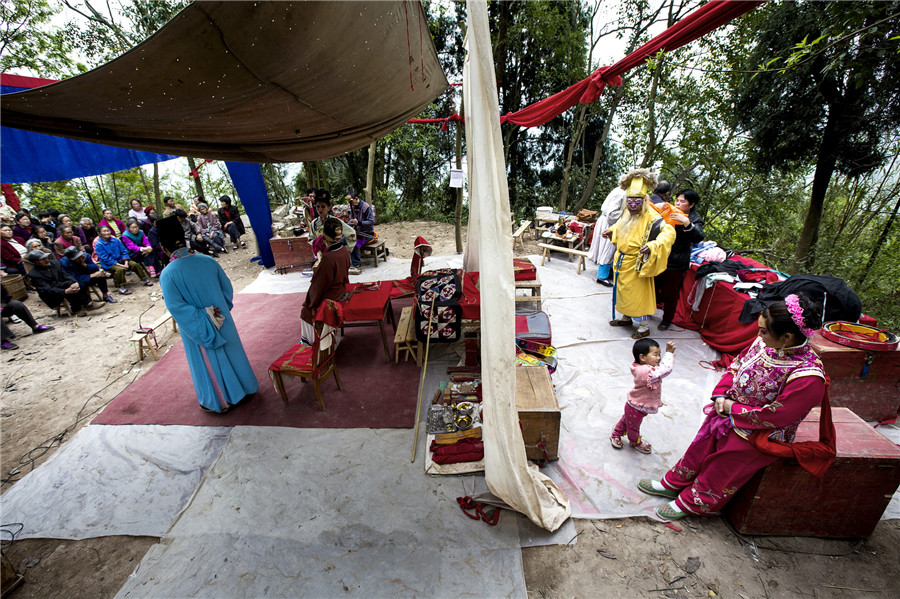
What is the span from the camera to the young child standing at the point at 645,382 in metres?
2.37

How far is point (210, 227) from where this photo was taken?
941 centimetres

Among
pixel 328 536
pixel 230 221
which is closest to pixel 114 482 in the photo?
pixel 328 536

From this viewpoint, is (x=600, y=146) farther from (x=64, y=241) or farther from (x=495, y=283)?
(x=64, y=241)

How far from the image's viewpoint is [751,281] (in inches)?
158

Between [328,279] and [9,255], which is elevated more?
[9,255]

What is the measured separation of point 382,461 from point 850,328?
4.19 metres

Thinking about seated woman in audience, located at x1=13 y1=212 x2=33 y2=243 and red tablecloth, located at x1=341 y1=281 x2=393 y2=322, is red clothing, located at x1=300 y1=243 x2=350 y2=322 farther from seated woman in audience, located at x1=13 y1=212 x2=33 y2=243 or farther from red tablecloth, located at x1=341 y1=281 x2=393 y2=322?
seated woman in audience, located at x1=13 y1=212 x2=33 y2=243

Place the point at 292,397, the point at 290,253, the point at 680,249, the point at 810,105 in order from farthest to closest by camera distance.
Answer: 1. the point at 290,253
2. the point at 810,105
3. the point at 680,249
4. the point at 292,397

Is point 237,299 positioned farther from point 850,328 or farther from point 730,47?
point 730,47

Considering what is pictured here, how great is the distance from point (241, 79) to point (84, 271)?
6.85 metres

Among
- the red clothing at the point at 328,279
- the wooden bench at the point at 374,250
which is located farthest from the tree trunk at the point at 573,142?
the red clothing at the point at 328,279

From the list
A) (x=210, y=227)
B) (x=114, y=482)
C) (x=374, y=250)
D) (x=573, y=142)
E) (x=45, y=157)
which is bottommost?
(x=114, y=482)

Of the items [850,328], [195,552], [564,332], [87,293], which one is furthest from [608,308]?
[87,293]

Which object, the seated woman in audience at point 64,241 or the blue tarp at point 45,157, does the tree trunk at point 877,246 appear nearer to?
the blue tarp at point 45,157
